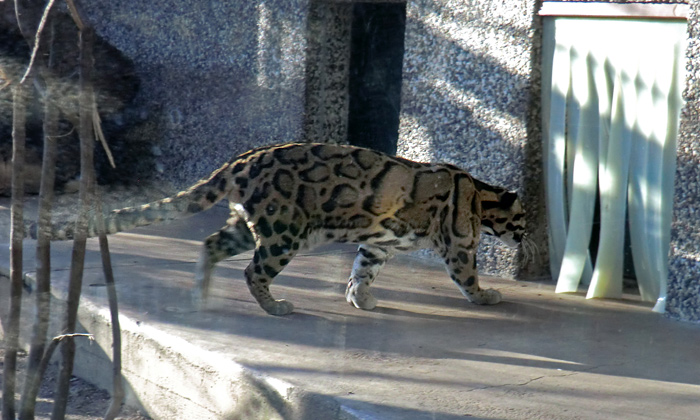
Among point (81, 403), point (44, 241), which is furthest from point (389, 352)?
point (44, 241)

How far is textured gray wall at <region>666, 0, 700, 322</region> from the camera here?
5.27 metres

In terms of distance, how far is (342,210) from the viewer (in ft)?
17.5

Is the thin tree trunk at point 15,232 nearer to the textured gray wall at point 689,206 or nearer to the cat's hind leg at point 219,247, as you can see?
the cat's hind leg at point 219,247

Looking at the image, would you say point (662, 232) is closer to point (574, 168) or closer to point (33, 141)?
point (574, 168)

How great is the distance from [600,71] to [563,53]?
12.3 inches

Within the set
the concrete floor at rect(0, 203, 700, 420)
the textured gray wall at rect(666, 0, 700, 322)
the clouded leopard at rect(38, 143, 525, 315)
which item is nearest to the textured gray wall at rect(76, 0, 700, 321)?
the textured gray wall at rect(666, 0, 700, 322)

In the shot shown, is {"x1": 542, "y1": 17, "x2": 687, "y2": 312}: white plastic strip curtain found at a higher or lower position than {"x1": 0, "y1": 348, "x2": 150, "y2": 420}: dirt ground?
higher

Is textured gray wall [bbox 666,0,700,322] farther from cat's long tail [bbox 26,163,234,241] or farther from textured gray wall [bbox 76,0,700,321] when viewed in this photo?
cat's long tail [bbox 26,163,234,241]

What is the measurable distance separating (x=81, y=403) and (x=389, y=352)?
1715 mm

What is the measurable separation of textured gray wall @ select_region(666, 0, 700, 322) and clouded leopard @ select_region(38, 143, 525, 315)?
955 mm

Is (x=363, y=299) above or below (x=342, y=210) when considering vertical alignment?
below

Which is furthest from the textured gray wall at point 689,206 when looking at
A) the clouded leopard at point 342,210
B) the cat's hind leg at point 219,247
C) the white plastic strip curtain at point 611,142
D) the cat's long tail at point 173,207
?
the cat's long tail at point 173,207

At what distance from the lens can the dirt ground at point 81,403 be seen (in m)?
4.71

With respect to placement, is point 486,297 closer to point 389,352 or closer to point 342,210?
point 342,210
